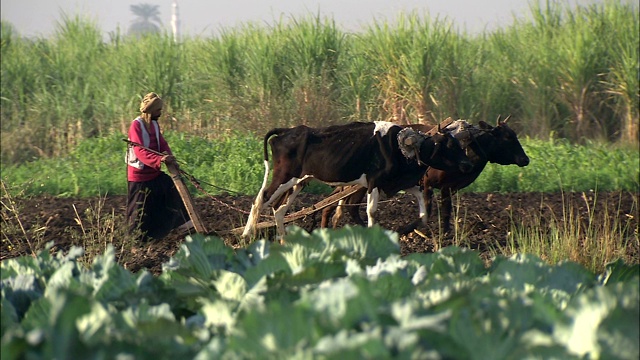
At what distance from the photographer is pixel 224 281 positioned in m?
3.13

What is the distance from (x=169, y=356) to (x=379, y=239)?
1297mm

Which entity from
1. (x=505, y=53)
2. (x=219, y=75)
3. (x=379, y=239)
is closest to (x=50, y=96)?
(x=219, y=75)

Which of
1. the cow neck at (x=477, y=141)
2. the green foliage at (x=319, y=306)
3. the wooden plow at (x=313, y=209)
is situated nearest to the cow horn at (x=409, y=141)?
the wooden plow at (x=313, y=209)

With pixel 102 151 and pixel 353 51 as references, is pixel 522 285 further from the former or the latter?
pixel 353 51

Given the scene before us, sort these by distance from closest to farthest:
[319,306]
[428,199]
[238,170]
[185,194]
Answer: [319,306], [185,194], [428,199], [238,170]

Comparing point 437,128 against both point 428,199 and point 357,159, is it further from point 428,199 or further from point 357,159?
point 357,159

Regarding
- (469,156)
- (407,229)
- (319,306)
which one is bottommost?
(407,229)

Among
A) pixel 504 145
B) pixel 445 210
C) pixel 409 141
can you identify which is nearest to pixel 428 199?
pixel 445 210

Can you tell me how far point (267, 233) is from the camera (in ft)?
29.5

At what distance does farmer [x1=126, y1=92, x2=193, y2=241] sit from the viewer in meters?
8.80

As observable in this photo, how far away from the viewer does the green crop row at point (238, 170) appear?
42.9 ft

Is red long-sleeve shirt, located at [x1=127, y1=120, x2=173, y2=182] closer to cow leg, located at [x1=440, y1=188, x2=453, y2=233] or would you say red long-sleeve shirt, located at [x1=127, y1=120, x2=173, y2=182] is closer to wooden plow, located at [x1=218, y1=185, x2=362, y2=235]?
wooden plow, located at [x1=218, y1=185, x2=362, y2=235]

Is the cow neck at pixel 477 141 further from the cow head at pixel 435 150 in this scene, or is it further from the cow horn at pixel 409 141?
the cow horn at pixel 409 141

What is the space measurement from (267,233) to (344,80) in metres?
8.29
